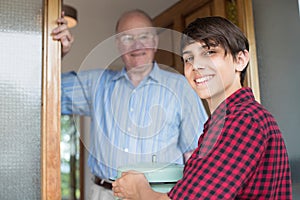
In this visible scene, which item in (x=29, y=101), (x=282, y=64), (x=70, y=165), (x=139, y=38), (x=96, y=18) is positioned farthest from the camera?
(x=70, y=165)

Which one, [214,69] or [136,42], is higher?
[136,42]

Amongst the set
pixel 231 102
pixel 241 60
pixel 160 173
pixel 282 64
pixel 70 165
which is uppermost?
pixel 282 64

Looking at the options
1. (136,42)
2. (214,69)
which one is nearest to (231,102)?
(214,69)

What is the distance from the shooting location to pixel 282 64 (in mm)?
1812

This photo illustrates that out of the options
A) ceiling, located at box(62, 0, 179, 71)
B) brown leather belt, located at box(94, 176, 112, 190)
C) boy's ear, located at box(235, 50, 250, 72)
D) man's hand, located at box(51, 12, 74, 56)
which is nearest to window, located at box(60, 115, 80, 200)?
ceiling, located at box(62, 0, 179, 71)

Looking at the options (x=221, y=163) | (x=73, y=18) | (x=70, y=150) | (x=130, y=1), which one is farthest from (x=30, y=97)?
(x=70, y=150)

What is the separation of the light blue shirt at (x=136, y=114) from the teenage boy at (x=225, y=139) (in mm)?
248

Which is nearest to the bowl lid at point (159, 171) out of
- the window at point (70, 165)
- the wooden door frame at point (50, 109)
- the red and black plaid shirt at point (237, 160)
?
the red and black plaid shirt at point (237, 160)

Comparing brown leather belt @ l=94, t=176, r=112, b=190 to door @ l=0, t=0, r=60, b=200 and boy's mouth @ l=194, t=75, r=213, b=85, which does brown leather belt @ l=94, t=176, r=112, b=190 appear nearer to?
door @ l=0, t=0, r=60, b=200

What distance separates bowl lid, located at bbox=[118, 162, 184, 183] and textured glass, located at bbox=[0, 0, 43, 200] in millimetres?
581

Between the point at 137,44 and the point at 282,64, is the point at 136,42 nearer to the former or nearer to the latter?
the point at 137,44

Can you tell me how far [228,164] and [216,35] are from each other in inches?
13.1

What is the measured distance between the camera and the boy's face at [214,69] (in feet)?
3.28

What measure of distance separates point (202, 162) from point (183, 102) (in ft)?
1.71
